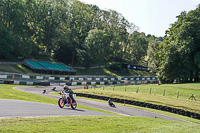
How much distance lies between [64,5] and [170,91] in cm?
6678

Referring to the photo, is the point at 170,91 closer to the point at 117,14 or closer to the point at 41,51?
the point at 41,51

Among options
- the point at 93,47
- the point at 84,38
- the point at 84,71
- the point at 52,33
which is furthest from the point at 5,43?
the point at 84,38

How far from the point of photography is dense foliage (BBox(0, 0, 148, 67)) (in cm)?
7269

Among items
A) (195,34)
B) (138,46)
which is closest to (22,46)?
(195,34)

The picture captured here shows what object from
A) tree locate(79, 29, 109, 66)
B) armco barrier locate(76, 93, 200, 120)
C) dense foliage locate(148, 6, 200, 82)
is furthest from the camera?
tree locate(79, 29, 109, 66)

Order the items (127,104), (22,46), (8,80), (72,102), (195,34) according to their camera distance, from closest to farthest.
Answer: (72,102) < (127,104) < (8,80) < (195,34) < (22,46)

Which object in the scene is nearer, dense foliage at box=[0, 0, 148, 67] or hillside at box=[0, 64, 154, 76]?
hillside at box=[0, 64, 154, 76]

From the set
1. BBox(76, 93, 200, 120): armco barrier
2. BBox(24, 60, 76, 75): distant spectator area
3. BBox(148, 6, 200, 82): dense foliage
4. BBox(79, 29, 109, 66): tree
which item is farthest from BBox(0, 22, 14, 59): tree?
BBox(148, 6, 200, 82): dense foliage

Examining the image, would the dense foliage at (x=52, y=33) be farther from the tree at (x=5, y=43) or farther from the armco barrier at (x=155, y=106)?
the armco barrier at (x=155, y=106)

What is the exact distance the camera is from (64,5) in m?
95.5

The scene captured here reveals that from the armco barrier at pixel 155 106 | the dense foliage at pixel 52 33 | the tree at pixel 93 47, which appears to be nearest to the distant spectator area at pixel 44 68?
the dense foliage at pixel 52 33

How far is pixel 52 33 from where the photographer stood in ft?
289

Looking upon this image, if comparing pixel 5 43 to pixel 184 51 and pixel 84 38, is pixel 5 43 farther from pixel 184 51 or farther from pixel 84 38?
pixel 184 51

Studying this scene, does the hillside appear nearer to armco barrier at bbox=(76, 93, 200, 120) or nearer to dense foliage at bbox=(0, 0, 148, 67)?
dense foliage at bbox=(0, 0, 148, 67)
